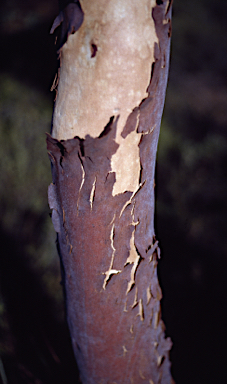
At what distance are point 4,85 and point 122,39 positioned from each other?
496 mm

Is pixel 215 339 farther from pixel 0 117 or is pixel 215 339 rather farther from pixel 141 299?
pixel 0 117

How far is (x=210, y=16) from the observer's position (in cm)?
59

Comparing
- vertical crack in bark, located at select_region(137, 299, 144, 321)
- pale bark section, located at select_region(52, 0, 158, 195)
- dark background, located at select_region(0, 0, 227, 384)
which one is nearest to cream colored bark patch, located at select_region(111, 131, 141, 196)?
pale bark section, located at select_region(52, 0, 158, 195)

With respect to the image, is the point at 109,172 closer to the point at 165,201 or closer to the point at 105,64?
the point at 105,64

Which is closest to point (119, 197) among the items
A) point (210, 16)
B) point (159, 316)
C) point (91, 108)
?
point (91, 108)

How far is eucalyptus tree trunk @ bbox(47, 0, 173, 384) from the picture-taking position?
312mm

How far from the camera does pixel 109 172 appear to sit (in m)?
0.35

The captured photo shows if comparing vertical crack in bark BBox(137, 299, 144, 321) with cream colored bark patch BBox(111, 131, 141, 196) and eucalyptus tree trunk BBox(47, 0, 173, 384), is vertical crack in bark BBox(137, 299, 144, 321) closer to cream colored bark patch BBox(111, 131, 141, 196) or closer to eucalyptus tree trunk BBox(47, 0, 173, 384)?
eucalyptus tree trunk BBox(47, 0, 173, 384)

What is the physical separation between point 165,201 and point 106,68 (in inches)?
18.4

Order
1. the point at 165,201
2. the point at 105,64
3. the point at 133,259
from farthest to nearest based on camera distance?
the point at 165,201 < the point at 133,259 < the point at 105,64

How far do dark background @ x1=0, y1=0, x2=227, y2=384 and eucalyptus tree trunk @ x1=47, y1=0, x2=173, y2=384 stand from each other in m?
0.29

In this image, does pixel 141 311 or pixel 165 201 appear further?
pixel 165 201

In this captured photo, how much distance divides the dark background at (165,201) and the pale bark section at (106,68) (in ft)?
1.15

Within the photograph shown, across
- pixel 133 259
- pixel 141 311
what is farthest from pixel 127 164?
pixel 141 311
